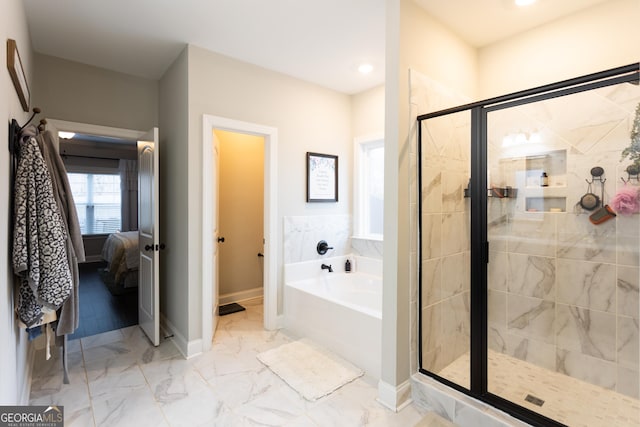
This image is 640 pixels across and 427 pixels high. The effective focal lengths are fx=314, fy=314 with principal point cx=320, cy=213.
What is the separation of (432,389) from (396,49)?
2158mm

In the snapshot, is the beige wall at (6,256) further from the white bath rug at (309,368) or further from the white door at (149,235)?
the white bath rug at (309,368)

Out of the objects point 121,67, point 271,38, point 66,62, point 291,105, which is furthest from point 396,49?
point 66,62

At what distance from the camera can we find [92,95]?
3.03 m

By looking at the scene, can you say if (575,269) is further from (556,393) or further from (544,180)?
(556,393)

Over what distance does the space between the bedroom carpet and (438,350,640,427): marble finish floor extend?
330cm

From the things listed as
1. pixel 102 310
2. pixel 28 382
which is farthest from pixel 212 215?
pixel 102 310

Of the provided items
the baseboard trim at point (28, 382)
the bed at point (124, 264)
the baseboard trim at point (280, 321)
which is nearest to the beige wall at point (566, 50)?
the baseboard trim at point (280, 321)

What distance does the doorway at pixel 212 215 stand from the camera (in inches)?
108

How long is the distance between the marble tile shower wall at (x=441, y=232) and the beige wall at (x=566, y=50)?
2.23ft

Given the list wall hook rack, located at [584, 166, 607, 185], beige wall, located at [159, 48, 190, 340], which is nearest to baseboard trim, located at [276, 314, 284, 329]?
beige wall, located at [159, 48, 190, 340]

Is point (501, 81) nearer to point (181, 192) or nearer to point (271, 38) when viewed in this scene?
point (271, 38)

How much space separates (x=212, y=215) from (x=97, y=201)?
6.26 m

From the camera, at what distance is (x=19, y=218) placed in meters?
1.48

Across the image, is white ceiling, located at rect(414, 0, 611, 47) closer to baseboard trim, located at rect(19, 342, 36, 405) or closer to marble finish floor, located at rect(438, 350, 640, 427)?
marble finish floor, located at rect(438, 350, 640, 427)
